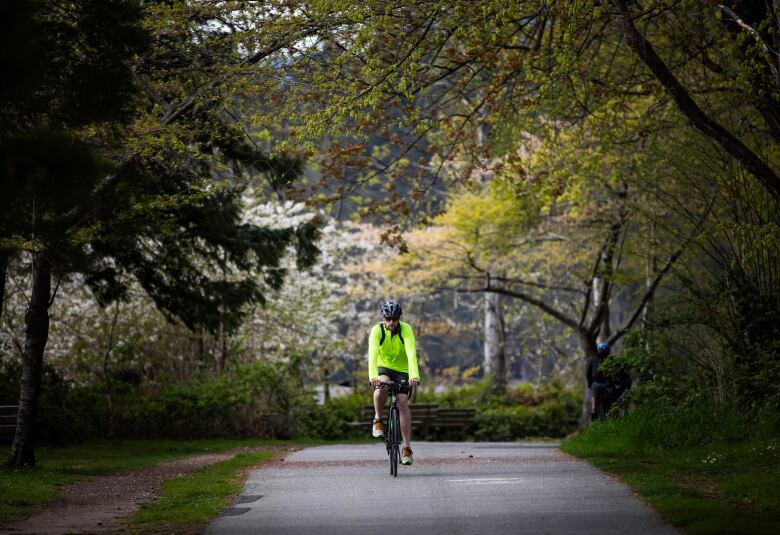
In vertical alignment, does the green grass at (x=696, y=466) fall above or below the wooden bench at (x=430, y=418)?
below

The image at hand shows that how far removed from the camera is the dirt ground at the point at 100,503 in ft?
31.4

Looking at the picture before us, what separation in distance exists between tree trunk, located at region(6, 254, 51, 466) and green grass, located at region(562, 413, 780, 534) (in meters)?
7.55

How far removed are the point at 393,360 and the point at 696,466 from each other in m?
3.57

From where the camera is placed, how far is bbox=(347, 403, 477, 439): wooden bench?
98.4 feet

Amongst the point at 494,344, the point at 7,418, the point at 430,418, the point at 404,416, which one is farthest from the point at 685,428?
the point at 494,344

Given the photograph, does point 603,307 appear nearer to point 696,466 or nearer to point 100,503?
point 696,466

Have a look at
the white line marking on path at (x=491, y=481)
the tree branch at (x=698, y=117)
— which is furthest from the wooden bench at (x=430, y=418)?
the tree branch at (x=698, y=117)

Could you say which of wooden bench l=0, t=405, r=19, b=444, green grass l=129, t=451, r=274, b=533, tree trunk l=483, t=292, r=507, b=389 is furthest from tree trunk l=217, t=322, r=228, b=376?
green grass l=129, t=451, r=274, b=533

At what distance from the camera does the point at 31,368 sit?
50.6 ft

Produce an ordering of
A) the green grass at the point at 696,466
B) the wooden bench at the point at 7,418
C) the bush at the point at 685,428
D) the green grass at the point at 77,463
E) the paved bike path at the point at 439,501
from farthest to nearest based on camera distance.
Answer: the wooden bench at the point at 7,418, the bush at the point at 685,428, the green grass at the point at 77,463, the green grass at the point at 696,466, the paved bike path at the point at 439,501

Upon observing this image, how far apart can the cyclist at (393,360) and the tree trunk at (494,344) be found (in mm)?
24247

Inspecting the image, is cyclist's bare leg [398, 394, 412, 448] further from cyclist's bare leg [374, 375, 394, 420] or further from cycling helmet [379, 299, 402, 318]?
cycling helmet [379, 299, 402, 318]

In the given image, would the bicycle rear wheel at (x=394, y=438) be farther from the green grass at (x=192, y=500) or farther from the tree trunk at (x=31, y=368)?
the tree trunk at (x=31, y=368)

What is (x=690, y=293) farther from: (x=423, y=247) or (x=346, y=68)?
(x=423, y=247)
